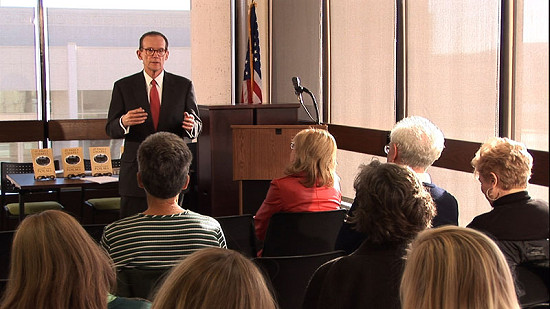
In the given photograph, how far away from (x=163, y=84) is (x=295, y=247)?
76.3 inches

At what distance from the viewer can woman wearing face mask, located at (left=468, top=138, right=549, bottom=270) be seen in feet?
9.43

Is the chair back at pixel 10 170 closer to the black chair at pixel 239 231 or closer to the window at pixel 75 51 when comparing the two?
the window at pixel 75 51

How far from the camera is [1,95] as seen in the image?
27.9ft

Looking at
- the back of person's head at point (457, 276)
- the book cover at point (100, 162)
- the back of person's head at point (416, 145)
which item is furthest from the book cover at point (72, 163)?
the back of person's head at point (457, 276)

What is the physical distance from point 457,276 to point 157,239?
160cm

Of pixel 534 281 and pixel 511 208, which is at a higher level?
pixel 511 208

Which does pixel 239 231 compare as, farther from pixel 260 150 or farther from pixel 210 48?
pixel 210 48

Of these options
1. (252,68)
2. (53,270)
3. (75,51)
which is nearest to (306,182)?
(53,270)

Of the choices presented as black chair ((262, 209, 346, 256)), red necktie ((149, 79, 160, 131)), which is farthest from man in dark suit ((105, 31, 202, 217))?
black chair ((262, 209, 346, 256))

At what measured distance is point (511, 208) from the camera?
9.96 ft

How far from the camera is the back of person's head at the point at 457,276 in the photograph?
1.62m

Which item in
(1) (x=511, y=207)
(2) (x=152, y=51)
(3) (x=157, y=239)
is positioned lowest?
(3) (x=157, y=239)

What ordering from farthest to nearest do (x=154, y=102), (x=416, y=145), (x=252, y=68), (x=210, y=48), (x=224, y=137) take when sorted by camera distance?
(x=210, y=48) → (x=252, y=68) → (x=224, y=137) → (x=154, y=102) → (x=416, y=145)

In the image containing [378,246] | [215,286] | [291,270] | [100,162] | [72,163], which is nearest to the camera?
[215,286]
